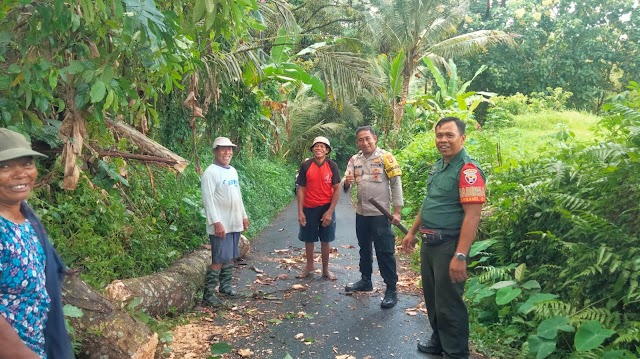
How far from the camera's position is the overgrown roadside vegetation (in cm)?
354

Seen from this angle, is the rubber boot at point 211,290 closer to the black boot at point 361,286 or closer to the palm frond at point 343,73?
the black boot at point 361,286

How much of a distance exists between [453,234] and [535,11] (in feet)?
84.0

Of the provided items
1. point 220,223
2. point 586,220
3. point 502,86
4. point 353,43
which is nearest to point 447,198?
point 586,220

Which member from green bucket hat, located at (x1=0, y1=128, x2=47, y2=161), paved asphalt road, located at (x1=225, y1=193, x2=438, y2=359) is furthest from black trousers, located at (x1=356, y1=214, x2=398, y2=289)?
green bucket hat, located at (x1=0, y1=128, x2=47, y2=161)

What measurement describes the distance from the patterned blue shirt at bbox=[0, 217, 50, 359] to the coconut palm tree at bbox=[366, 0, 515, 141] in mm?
16645

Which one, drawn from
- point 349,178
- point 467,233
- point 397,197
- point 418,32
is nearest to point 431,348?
point 467,233

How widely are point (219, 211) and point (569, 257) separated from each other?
3.62 meters

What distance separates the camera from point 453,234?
144 inches

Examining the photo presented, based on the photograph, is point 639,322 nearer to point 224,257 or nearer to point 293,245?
point 224,257

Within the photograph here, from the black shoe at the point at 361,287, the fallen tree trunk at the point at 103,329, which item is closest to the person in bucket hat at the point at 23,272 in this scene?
the fallen tree trunk at the point at 103,329

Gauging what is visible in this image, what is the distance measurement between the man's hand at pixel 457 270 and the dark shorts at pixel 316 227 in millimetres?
2979

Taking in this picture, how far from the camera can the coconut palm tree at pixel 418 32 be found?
58.3 feet

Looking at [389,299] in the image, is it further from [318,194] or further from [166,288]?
[166,288]

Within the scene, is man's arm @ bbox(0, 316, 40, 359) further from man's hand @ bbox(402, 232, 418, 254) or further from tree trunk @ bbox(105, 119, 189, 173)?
tree trunk @ bbox(105, 119, 189, 173)
